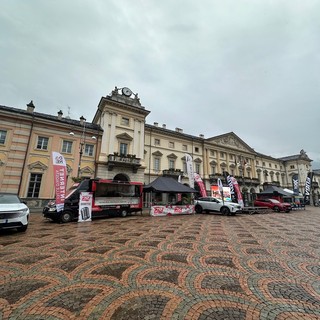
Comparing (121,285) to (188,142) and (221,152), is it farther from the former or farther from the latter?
(221,152)

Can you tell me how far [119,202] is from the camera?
14.3 metres

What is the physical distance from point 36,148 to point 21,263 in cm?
1923

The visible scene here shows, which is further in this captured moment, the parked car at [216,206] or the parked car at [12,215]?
the parked car at [216,206]

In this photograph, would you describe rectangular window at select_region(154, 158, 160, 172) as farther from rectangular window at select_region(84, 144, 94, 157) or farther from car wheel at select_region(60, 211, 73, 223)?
car wheel at select_region(60, 211, 73, 223)

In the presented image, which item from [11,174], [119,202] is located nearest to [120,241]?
[119,202]

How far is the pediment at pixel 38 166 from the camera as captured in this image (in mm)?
19112

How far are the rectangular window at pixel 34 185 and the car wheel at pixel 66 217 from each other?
10651 mm

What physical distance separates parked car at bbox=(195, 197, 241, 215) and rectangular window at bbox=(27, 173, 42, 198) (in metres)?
17.5

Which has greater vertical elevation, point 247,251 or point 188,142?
point 188,142

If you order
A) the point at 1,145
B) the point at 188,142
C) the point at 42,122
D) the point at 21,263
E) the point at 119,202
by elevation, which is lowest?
the point at 21,263

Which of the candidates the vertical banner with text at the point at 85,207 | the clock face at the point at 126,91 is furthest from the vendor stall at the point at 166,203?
the clock face at the point at 126,91

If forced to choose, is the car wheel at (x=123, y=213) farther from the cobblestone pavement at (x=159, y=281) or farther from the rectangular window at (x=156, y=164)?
the rectangular window at (x=156, y=164)

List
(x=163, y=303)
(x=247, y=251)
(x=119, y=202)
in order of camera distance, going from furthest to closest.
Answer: (x=119, y=202)
(x=247, y=251)
(x=163, y=303)

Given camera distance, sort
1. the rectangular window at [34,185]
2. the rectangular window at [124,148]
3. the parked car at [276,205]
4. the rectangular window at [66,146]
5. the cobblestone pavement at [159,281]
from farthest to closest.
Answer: the rectangular window at [124,148], the rectangular window at [66,146], the parked car at [276,205], the rectangular window at [34,185], the cobblestone pavement at [159,281]
